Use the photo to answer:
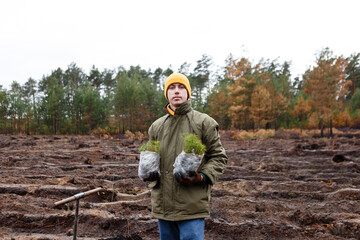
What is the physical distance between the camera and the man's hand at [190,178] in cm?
209

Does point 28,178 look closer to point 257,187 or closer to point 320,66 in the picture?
point 257,187

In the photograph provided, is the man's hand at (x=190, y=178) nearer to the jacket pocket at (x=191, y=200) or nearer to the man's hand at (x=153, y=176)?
the jacket pocket at (x=191, y=200)

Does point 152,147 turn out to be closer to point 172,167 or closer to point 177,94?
point 172,167

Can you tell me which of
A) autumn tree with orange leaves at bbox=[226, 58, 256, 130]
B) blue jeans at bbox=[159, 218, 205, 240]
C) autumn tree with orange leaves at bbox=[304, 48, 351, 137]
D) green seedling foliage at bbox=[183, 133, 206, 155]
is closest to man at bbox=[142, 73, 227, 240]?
blue jeans at bbox=[159, 218, 205, 240]

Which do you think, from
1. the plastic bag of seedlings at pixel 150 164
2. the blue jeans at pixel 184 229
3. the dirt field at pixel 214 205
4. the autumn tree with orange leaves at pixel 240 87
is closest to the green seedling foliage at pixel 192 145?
the plastic bag of seedlings at pixel 150 164

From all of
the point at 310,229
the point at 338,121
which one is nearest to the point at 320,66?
the point at 338,121

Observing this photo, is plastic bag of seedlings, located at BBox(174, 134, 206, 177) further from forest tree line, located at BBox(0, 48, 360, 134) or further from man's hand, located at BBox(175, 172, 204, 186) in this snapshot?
forest tree line, located at BBox(0, 48, 360, 134)

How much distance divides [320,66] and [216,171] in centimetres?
2593

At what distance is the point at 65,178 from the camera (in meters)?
7.76

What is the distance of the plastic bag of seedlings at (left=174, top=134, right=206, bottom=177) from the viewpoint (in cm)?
207

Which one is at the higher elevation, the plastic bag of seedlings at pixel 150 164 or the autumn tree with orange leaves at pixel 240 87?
the autumn tree with orange leaves at pixel 240 87

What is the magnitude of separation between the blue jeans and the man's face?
0.96 metres

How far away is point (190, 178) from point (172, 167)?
243mm

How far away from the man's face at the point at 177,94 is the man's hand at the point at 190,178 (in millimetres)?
629
